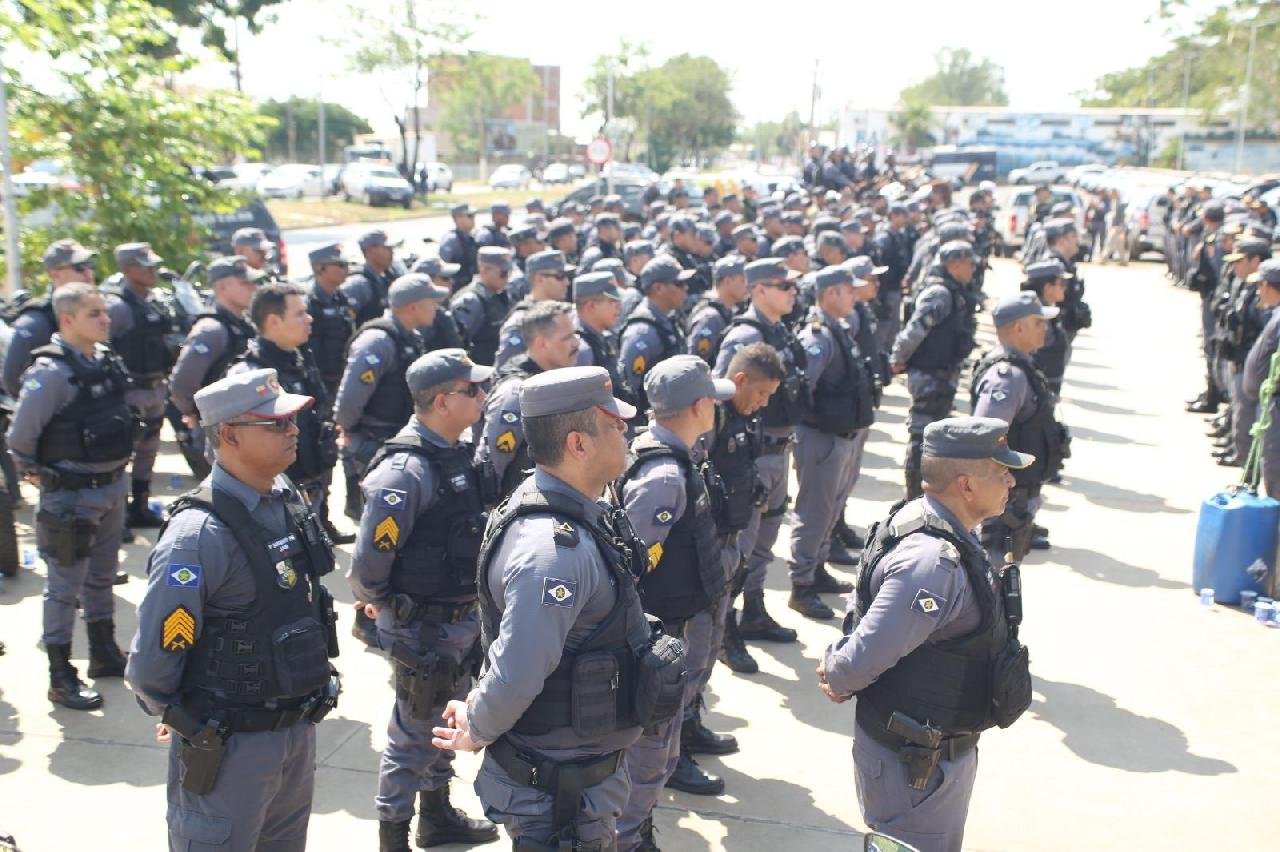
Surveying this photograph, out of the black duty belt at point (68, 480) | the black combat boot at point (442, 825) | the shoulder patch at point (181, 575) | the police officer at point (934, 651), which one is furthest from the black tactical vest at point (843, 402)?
the shoulder patch at point (181, 575)

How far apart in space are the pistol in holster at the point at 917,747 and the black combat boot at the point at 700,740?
194 cm

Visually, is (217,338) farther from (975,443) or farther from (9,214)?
(975,443)

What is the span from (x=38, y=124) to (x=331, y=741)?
8.08m

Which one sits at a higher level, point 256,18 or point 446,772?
point 256,18

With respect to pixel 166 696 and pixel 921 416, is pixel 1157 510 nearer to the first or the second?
pixel 921 416

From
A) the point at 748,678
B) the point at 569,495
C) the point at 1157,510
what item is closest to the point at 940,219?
the point at 1157,510

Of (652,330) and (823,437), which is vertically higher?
(652,330)

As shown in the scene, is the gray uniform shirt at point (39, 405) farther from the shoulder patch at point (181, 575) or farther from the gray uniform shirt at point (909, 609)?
the gray uniform shirt at point (909, 609)

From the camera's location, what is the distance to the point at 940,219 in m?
16.0

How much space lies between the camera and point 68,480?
5.86m

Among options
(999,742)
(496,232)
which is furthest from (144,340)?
(496,232)

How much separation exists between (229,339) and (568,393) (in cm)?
497

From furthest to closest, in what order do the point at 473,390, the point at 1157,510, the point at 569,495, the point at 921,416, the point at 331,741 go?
1. the point at 1157,510
2. the point at 921,416
3. the point at 331,741
4. the point at 473,390
5. the point at 569,495

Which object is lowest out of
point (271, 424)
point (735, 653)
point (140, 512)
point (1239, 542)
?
point (735, 653)
